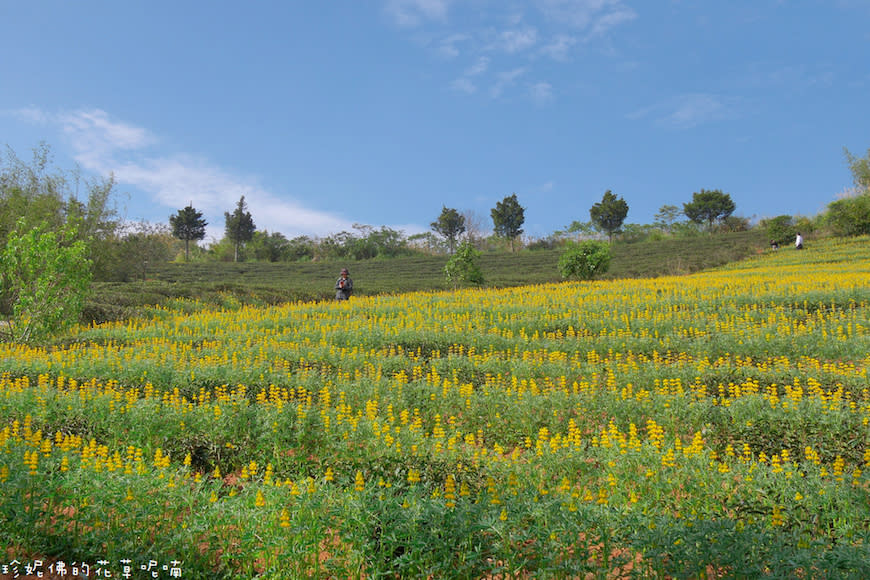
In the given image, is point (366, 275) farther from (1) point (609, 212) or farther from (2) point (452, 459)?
(2) point (452, 459)

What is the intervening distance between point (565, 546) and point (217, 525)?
2.32m

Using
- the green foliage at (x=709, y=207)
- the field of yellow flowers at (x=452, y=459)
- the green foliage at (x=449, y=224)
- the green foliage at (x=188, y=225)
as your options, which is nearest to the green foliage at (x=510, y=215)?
the green foliage at (x=449, y=224)

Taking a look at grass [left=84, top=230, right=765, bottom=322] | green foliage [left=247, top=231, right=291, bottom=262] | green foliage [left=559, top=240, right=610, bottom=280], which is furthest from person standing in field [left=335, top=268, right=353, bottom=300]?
green foliage [left=247, top=231, right=291, bottom=262]

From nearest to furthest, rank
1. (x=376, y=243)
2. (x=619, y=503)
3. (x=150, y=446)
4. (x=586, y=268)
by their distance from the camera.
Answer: (x=619, y=503) → (x=150, y=446) → (x=586, y=268) → (x=376, y=243)

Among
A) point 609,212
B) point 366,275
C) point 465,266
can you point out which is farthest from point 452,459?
point 609,212

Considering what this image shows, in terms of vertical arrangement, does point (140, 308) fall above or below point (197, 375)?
above

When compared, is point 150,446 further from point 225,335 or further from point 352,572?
point 225,335

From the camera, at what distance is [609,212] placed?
5969 cm

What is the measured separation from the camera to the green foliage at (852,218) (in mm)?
37625

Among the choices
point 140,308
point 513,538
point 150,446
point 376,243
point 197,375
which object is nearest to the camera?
point 513,538

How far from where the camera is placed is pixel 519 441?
20.1 feet

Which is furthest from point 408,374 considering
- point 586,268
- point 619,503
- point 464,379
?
point 586,268

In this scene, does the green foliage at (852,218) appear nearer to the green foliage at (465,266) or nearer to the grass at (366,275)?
the grass at (366,275)

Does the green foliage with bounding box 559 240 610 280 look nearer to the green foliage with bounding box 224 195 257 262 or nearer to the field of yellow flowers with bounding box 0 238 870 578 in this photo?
the field of yellow flowers with bounding box 0 238 870 578
